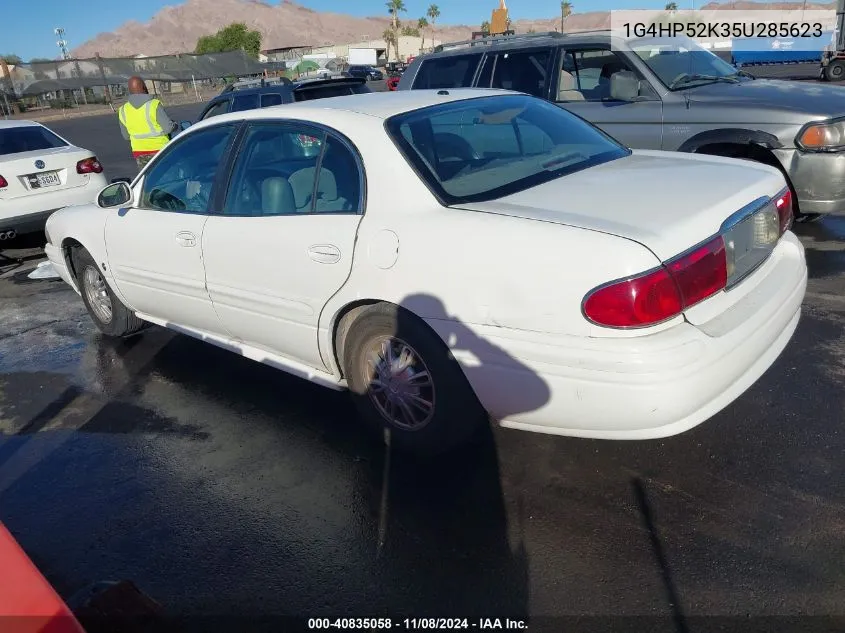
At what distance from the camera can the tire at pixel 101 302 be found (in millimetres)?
5117

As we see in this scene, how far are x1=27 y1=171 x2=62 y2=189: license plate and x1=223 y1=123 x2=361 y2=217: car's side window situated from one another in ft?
18.6

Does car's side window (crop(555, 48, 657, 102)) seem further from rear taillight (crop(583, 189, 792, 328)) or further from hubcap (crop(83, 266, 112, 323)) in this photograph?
hubcap (crop(83, 266, 112, 323))

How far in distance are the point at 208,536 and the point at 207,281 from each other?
4.95 feet

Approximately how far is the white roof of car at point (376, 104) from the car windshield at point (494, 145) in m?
0.07

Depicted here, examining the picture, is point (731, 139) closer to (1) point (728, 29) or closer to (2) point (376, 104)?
(2) point (376, 104)

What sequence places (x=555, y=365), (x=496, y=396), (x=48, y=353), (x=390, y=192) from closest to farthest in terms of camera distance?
(x=555, y=365), (x=496, y=396), (x=390, y=192), (x=48, y=353)

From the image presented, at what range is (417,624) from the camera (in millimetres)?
2395

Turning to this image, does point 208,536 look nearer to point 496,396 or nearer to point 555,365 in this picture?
point 496,396

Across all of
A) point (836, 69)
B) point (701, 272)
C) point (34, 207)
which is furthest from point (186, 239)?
point (836, 69)

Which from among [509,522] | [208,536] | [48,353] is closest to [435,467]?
[509,522]

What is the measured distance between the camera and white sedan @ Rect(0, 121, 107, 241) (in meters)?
8.00

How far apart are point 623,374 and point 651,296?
0.96ft

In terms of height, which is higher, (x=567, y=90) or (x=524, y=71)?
(x=524, y=71)

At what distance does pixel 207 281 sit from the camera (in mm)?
3916
